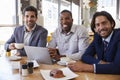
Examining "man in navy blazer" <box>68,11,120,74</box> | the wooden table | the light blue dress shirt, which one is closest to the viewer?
the wooden table

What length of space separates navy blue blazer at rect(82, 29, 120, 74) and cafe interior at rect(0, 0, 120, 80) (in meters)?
0.06

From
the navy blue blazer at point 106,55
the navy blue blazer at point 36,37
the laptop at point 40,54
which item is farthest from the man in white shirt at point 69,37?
the laptop at point 40,54

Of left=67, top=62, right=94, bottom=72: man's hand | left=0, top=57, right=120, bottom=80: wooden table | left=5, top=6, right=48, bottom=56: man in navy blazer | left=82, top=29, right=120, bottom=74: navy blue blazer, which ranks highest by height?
left=5, top=6, right=48, bottom=56: man in navy blazer

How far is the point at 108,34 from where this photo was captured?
1853mm

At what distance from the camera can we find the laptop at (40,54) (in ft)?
5.82

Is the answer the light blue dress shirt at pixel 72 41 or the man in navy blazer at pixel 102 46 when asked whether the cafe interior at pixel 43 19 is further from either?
the light blue dress shirt at pixel 72 41

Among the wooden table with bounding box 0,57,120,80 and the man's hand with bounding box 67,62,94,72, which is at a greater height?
the man's hand with bounding box 67,62,94,72

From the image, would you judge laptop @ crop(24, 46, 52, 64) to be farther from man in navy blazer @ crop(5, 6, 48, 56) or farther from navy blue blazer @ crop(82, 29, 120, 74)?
man in navy blazer @ crop(5, 6, 48, 56)

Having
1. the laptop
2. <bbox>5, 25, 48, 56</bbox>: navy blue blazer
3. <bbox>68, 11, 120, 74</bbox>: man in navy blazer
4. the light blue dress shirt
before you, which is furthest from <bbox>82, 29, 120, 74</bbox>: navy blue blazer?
<bbox>5, 25, 48, 56</bbox>: navy blue blazer

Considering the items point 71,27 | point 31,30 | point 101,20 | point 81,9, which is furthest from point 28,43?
point 81,9

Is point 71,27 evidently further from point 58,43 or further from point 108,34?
point 108,34

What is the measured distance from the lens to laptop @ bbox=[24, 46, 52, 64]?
1.78 metres

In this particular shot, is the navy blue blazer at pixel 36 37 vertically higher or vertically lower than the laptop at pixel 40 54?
higher

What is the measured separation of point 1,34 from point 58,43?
7.54ft
